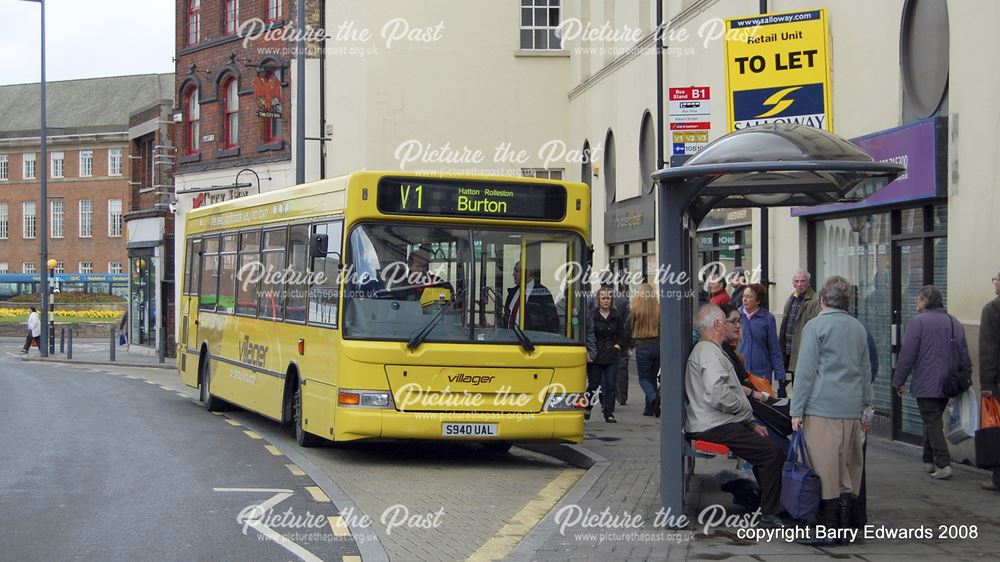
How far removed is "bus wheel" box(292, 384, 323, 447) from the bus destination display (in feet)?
8.62

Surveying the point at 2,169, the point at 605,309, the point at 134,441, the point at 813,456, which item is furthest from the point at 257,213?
the point at 2,169

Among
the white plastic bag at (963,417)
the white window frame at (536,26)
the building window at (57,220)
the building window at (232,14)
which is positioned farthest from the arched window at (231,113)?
the building window at (57,220)

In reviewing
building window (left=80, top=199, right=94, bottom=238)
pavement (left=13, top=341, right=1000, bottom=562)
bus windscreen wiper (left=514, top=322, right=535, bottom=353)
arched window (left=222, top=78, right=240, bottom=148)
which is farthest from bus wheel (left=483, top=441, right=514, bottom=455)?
building window (left=80, top=199, right=94, bottom=238)

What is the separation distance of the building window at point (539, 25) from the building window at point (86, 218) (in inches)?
2560

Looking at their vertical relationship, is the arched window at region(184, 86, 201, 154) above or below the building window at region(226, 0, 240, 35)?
below

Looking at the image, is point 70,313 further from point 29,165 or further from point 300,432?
point 300,432

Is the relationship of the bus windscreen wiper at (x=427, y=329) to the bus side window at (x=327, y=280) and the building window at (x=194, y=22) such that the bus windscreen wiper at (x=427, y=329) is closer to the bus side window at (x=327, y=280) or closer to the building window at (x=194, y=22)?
the bus side window at (x=327, y=280)

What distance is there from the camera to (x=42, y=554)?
8.16 meters

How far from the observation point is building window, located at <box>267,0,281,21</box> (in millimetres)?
38844

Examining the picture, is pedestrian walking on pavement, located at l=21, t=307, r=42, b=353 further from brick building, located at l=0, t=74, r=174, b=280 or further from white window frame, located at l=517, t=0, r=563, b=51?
brick building, located at l=0, t=74, r=174, b=280

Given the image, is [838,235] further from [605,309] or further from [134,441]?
[134,441]

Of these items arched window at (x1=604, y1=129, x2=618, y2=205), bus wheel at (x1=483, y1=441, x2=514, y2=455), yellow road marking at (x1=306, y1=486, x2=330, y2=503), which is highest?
arched window at (x1=604, y1=129, x2=618, y2=205)

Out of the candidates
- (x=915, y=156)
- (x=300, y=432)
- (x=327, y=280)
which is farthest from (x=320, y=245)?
(x=915, y=156)

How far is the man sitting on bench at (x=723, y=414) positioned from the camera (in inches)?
352
